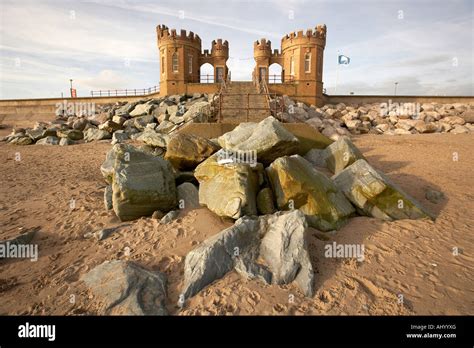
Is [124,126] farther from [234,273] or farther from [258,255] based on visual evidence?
[234,273]

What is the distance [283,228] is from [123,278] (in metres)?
2.66

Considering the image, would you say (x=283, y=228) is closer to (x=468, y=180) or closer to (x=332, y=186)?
(x=332, y=186)

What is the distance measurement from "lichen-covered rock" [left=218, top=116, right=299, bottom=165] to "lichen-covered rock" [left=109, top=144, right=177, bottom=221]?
1954mm

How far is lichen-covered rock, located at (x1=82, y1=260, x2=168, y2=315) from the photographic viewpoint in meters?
3.46

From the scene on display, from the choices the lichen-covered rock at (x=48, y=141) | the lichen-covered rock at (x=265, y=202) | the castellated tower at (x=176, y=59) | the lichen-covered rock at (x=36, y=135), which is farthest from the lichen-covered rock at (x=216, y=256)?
the castellated tower at (x=176, y=59)

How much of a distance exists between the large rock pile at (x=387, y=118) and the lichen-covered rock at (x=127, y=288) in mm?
14870

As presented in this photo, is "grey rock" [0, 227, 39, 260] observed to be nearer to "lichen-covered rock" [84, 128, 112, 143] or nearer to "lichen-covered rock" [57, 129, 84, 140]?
"lichen-covered rock" [84, 128, 112, 143]

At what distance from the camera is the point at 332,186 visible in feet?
19.2

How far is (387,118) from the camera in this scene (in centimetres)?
2344

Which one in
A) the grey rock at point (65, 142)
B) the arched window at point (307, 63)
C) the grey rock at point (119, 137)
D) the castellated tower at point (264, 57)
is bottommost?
the grey rock at point (65, 142)

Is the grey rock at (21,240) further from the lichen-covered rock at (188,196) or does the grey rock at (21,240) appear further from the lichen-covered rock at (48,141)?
the lichen-covered rock at (48,141)

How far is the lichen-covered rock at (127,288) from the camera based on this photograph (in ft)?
11.3
